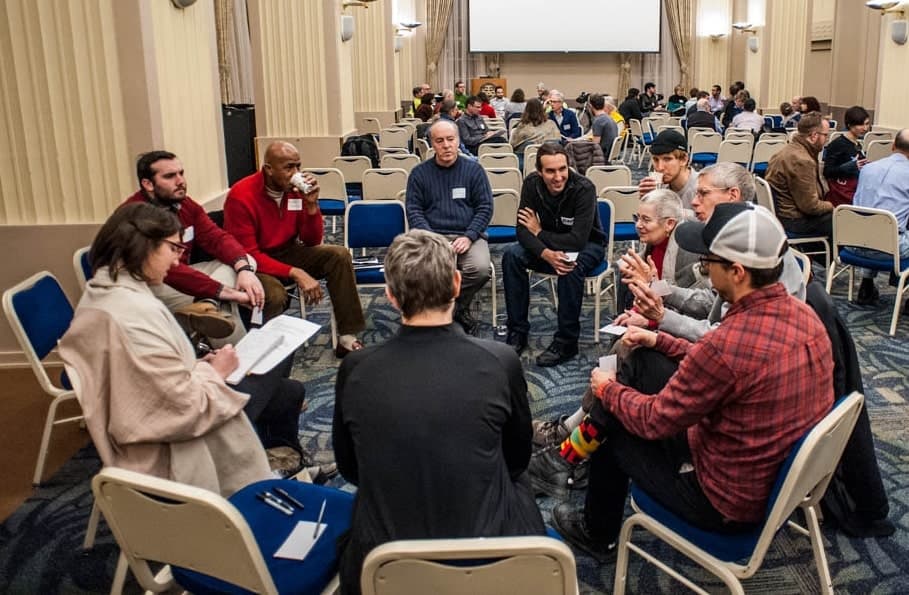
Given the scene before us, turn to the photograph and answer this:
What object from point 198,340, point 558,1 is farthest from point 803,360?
point 558,1

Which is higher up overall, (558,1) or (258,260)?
(558,1)

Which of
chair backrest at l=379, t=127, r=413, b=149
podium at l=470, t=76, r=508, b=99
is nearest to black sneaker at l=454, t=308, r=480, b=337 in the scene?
chair backrest at l=379, t=127, r=413, b=149

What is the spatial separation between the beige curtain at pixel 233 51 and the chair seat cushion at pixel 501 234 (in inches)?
326

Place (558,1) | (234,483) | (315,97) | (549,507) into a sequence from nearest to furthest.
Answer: (234,483) → (549,507) → (315,97) → (558,1)

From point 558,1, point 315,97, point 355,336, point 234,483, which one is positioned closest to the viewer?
point 234,483

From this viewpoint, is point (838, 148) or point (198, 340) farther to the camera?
point (838, 148)

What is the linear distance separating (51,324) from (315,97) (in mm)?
6078

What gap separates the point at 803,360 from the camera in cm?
195

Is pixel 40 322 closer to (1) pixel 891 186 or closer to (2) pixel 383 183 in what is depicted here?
(2) pixel 383 183

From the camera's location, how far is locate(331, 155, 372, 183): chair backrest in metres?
7.29

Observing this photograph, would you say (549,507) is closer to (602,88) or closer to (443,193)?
(443,193)

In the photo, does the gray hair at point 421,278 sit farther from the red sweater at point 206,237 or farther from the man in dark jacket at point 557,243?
the man in dark jacket at point 557,243

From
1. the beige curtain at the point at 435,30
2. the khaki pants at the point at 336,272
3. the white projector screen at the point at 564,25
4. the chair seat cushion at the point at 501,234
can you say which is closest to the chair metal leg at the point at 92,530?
the khaki pants at the point at 336,272

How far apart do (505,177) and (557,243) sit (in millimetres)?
1689
